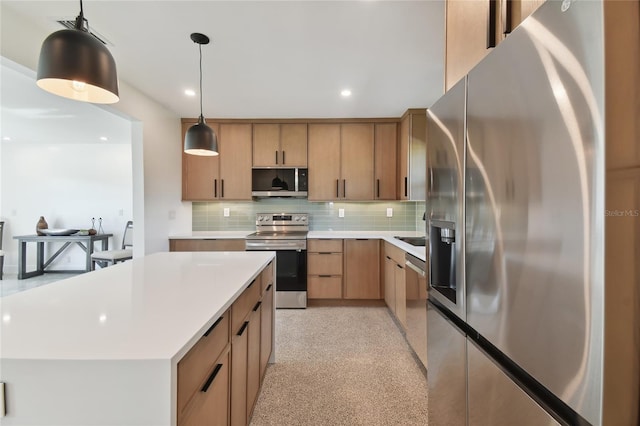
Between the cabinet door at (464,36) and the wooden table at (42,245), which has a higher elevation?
the cabinet door at (464,36)

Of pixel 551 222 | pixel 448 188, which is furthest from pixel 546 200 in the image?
pixel 448 188

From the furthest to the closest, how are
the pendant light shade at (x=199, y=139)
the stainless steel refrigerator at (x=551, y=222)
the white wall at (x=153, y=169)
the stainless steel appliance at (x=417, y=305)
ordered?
the white wall at (x=153, y=169), the pendant light shade at (x=199, y=139), the stainless steel appliance at (x=417, y=305), the stainless steel refrigerator at (x=551, y=222)

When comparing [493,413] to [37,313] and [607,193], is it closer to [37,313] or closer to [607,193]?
[607,193]

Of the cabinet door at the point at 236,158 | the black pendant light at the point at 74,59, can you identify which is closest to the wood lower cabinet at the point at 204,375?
the black pendant light at the point at 74,59

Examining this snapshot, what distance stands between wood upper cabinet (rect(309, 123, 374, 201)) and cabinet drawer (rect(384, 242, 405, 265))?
31.7 inches

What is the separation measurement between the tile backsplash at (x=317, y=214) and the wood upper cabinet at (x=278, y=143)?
2.00 ft

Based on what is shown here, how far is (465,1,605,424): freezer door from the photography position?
1.73 feet

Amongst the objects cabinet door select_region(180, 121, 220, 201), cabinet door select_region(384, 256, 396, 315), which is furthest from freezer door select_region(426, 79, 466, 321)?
cabinet door select_region(180, 121, 220, 201)

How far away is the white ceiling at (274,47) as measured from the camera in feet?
5.73

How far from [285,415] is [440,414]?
3.03ft

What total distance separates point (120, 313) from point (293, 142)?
316 centimetres

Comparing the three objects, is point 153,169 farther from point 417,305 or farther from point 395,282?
point 417,305

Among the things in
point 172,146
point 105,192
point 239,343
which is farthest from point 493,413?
point 105,192

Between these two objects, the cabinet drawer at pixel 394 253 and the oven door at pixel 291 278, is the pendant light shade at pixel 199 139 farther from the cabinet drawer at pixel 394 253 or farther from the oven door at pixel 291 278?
the cabinet drawer at pixel 394 253
